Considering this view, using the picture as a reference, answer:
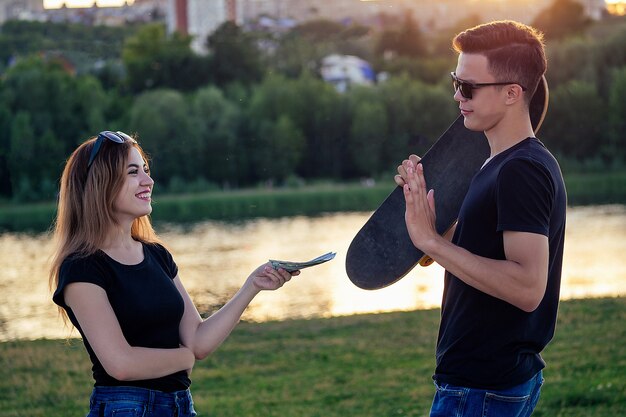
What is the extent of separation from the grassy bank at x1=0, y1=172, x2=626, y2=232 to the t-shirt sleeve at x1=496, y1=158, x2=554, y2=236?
2488 cm

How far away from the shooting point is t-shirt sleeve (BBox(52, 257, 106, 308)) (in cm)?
249

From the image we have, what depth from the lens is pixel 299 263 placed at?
2758 mm

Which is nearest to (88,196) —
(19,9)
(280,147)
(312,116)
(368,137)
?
(368,137)

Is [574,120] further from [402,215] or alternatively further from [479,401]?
[479,401]

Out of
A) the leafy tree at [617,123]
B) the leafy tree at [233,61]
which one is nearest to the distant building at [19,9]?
the leafy tree at [233,61]

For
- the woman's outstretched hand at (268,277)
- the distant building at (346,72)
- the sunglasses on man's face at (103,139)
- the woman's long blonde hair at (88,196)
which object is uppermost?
the sunglasses on man's face at (103,139)

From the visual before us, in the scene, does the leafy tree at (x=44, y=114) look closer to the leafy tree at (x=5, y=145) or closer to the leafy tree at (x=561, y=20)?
the leafy tree at (x=5, y=145)

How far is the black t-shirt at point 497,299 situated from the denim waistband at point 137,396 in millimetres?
672

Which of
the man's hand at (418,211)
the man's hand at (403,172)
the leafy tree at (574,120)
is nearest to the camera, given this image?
the man's hand at (418,211)

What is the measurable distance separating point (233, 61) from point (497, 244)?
40081mm

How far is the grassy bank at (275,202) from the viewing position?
96.8 feet

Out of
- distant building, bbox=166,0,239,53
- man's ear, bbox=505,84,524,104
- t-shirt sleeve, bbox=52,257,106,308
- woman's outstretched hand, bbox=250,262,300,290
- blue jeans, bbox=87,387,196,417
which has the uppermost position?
man's ear, bbox=505,84,524,104

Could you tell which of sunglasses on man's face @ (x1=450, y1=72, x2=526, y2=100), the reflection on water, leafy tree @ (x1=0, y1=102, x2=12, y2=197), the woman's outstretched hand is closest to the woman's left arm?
the woman's outstretched hand

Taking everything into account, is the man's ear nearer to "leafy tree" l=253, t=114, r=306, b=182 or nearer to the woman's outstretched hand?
the woman's outstretched hand
